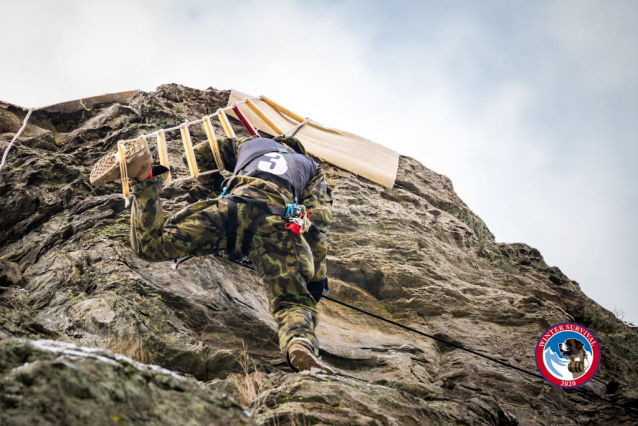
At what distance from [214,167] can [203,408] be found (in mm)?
3896

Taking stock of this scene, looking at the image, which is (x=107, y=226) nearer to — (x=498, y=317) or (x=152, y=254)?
(x=152, y=254)

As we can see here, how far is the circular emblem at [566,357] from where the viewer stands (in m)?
5.11

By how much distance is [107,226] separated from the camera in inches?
212

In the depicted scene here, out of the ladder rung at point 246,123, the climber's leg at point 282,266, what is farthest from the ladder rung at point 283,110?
the climber's leg at point 282,266

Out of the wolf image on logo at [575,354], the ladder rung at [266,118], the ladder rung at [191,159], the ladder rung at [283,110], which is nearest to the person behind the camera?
the wolf image on logo at [575,354]

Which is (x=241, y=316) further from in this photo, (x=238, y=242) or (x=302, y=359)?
(x=302, y=359)

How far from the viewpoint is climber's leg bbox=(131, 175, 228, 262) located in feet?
13.5

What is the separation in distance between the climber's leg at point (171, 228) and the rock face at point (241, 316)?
582mm

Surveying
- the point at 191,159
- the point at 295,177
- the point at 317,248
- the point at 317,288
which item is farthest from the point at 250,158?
the point at 317,288

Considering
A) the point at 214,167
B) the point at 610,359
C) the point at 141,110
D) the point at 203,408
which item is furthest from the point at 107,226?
the point at 610,359

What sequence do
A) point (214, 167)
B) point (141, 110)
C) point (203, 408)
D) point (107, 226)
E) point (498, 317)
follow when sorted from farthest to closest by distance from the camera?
point (141, 110) → point (498, 317) → point (214, 167) → point (107, 226) → point (203, 408)

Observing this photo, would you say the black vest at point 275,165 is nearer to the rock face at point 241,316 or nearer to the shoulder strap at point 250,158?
the shoulder strap at point 250,158

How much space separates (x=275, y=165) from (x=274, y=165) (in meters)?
0.01

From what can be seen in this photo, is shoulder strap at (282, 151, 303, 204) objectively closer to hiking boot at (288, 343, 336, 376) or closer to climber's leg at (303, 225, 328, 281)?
climber's leg at (303, 225, 328, 281)
